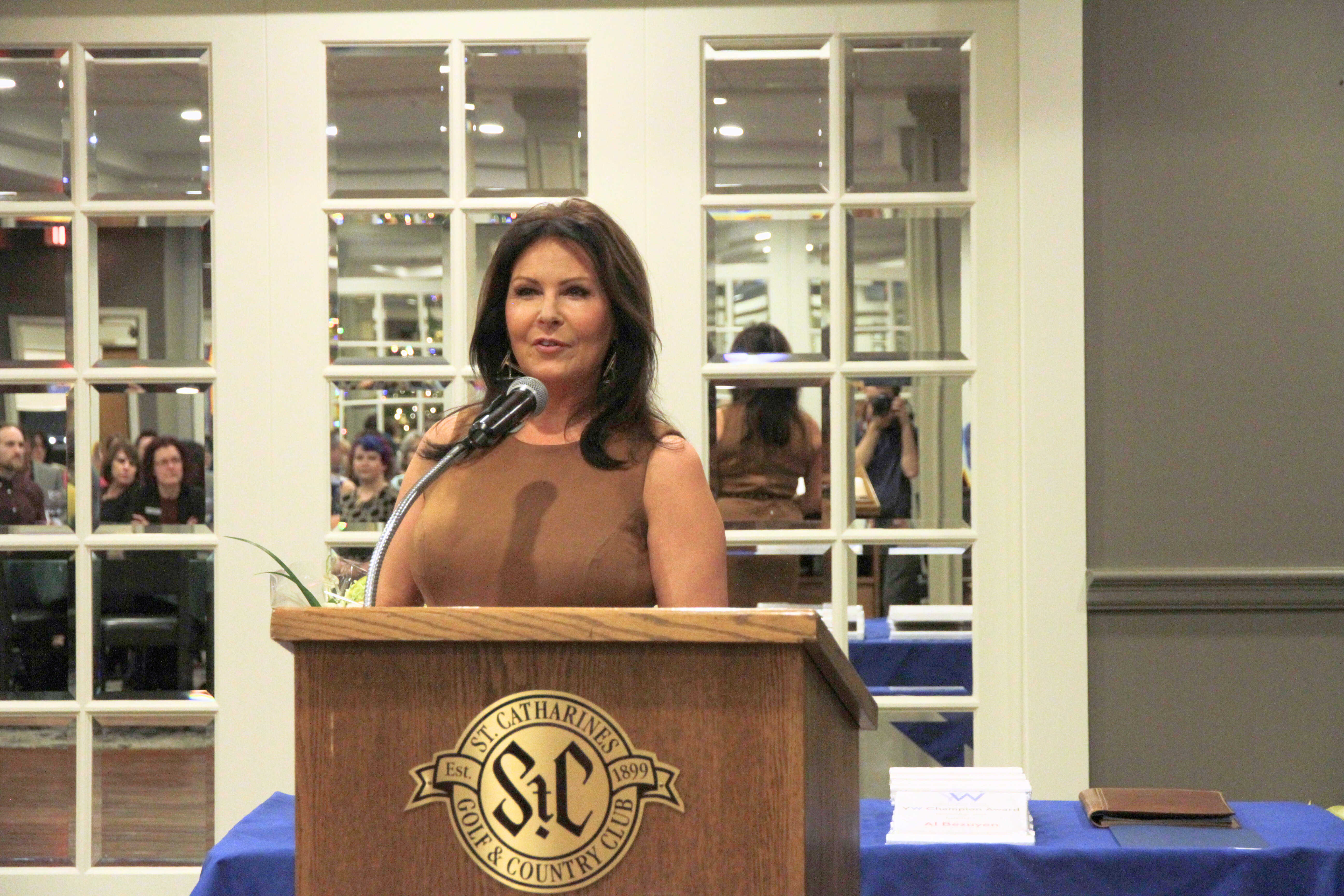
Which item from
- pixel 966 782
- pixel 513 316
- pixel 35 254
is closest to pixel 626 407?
pixel 513 316

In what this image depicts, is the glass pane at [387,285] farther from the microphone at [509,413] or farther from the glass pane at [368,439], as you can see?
the microphone at [509,413]

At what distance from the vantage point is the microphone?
1.13 meters

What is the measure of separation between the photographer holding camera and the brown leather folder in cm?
105

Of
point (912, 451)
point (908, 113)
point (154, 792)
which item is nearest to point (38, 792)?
point (154, 792)

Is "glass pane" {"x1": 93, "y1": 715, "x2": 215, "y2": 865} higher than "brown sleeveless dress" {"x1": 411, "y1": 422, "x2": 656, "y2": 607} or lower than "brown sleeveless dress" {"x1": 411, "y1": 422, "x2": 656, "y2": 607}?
lower

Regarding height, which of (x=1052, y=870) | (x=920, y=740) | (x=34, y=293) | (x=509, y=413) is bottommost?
(x=920, y=740)

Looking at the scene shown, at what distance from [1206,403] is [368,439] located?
1.81m

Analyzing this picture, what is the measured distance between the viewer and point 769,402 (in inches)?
117

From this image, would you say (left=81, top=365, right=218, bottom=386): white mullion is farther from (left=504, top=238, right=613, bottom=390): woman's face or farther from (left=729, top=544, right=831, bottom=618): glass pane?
(left=504, top=238, right=613, bottom=390): woman's face

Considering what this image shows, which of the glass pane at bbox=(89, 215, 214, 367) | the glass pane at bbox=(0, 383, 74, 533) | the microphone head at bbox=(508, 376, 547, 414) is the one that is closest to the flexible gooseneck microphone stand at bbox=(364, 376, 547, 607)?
the microphone head at bbox=(508, 376, 547, 414)

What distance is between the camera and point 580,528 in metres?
1.24

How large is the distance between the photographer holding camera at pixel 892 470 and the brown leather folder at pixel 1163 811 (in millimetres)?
1052

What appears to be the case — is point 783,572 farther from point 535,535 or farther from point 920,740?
point 535,535

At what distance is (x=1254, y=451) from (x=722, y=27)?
1.46 m
